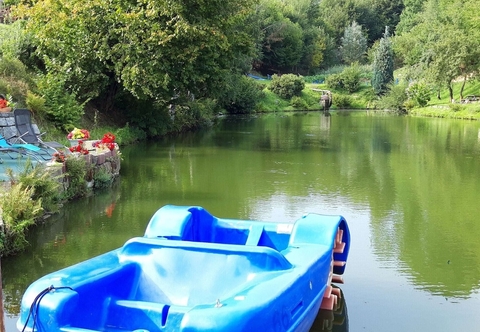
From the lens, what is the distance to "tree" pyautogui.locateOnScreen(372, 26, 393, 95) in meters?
51.7

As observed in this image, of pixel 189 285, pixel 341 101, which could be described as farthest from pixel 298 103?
Answer: pixel 189 285

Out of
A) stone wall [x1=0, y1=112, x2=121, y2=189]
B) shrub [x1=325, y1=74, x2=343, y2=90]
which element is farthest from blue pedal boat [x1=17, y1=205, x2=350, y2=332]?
shrub [x1=325, y1=74, x2=343, y2=90]

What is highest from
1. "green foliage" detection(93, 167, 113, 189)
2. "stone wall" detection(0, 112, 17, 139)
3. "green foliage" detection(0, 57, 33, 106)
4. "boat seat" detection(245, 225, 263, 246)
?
"green foliage" detection(0, 57, 33, 106)

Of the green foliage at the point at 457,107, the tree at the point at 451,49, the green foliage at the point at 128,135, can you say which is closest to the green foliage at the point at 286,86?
the tree at the point at 451,49

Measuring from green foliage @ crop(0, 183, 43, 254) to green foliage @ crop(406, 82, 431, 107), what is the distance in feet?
131

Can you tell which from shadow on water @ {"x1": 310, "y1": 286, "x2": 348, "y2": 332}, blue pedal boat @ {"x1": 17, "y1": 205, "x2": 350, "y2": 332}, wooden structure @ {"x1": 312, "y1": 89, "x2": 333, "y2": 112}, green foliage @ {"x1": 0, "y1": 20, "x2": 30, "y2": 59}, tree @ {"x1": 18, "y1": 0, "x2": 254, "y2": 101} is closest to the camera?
blue pedal boat @ {"x1": 17, "y1": 205, "x2": 350, "y2": 332}

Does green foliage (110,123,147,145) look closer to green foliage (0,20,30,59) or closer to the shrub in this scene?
green foliage (0,20,30,59)

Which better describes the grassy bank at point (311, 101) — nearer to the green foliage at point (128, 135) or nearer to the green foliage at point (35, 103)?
the green foliage at point (128, 135)

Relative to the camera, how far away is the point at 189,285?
458cm

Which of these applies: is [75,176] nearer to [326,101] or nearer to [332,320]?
[332,320]

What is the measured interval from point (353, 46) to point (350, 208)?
5940 centimetres

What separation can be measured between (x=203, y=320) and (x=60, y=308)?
98 cm

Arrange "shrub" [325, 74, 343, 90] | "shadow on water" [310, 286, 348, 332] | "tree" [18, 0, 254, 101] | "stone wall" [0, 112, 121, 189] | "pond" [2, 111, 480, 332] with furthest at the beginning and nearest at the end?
"shrub" [325, 74, 343, 90], "tree" [18, 0, 254, 101], "stone wall" [0, 112, 121, 189], "pond" [2, 111, 480, 332], "shadow on water" [310, 286, 348, 332]

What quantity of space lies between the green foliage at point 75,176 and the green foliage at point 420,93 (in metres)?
37.3
